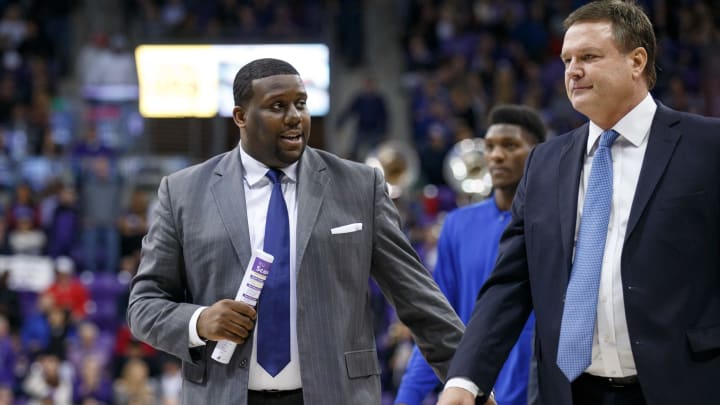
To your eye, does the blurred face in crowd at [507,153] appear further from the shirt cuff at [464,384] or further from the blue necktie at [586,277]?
the shirt cuff at [464,384]

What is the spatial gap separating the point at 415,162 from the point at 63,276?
493cm

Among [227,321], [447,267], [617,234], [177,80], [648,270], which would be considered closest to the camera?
[648,270]

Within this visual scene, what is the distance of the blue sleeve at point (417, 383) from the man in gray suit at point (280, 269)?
887mm

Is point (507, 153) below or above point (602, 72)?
below

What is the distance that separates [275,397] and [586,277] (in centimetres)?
114

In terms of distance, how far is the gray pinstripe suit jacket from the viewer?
403cm

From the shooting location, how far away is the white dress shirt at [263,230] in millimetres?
3994

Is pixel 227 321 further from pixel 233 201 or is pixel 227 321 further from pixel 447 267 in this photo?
pixel 447 267

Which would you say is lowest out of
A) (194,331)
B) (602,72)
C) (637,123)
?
(194,331)

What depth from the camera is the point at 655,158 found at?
3533 millimetres

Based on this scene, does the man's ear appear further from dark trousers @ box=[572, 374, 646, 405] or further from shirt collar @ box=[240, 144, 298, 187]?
dark trousers @ box=[572, 374, 646, 405]

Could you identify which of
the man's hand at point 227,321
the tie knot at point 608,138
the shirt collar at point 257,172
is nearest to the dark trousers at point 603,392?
the tie knot at point 608,138

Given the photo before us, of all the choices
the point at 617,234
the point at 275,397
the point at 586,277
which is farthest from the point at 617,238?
the point at 275,397

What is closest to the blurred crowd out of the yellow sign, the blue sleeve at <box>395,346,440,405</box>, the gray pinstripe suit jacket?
the yellow sign
